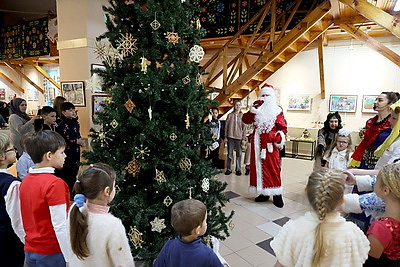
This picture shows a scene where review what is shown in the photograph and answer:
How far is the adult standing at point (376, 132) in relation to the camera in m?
2.38

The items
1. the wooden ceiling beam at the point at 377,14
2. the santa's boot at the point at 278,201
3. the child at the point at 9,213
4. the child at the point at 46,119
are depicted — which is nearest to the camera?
the child at the point at 9,213

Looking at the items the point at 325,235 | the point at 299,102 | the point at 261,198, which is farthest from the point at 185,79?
the point at 299,102

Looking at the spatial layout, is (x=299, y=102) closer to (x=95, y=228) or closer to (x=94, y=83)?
(x=94, y=83)

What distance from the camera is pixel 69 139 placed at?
3463 mm

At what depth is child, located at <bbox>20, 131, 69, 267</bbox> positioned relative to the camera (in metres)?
1.37

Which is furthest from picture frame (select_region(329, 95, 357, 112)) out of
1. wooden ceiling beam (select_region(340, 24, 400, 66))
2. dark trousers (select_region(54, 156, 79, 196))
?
dark trousers (select_region(54, 156, 79, 196))

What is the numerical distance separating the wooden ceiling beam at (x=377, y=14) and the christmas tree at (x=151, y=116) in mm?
3285

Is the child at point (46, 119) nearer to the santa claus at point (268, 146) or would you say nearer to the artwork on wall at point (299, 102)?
the santa claus at point (268, 146)

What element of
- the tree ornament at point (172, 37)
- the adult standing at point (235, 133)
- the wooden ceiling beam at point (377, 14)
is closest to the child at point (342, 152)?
the wooden ceiling beam at point (377, 14)

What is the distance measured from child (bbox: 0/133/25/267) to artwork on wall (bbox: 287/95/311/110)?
24.7ft

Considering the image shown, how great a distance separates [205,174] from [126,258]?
90 cm

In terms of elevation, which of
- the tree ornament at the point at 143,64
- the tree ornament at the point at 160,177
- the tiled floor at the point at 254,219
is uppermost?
the tree ornament at the point at 143,64

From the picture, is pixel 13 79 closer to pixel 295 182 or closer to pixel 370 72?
pixel 295 182

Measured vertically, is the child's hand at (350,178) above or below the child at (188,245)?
above
